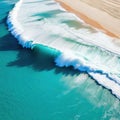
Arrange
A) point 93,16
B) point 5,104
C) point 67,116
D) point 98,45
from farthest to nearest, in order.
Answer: point 93,16, point 98,45, point 5,104, point 67,116

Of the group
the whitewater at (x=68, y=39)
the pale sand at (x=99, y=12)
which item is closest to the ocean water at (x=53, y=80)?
the whitewater at (x=68, y=39)

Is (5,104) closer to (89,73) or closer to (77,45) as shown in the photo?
(89,73)

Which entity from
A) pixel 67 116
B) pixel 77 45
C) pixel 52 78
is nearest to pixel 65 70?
pixel 52 78

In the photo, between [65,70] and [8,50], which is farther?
[8,50]

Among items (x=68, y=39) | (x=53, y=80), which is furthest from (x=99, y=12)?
(x=53, y=80)

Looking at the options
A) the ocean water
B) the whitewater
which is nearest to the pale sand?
the whitewater
